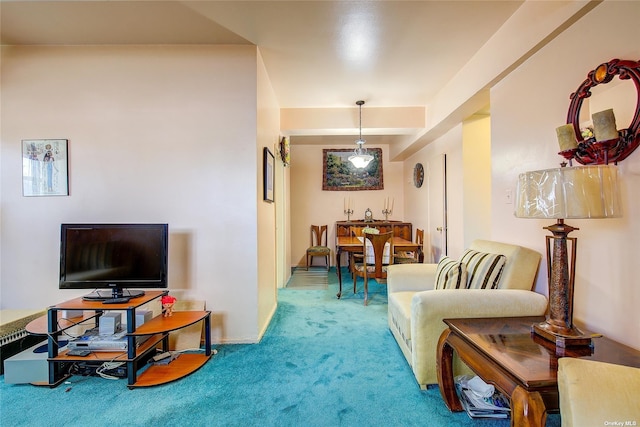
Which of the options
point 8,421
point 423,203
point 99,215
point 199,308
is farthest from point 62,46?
point 423,203

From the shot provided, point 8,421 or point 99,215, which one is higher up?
point 99,215

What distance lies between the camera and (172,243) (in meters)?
2.40

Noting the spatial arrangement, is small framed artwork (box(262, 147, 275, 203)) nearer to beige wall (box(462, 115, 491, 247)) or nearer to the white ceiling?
the white ceiling

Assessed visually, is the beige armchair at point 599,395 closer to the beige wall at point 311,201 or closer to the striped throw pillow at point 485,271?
the striped throw pillow at point 485,271

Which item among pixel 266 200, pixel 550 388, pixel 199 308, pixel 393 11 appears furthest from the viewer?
pixel 266 200

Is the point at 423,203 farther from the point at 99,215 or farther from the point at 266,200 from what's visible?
the point at 99,215

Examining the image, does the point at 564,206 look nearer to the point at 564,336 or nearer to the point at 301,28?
the point at 564,336

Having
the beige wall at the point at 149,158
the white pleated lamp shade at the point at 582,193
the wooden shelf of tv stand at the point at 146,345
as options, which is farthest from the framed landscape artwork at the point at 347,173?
the white pleated lamp shade at the point at 582,193

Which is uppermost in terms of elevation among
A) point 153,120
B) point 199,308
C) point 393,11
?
point 393,11

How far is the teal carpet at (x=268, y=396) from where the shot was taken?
1.53 m

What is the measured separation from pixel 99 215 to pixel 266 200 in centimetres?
144

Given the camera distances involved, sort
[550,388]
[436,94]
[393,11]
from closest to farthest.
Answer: [550,388]
[393,11]
[436,94]

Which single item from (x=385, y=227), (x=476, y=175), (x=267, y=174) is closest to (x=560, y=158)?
(x=476, y=175)

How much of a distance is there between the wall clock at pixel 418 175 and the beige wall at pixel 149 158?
11.1 feet
